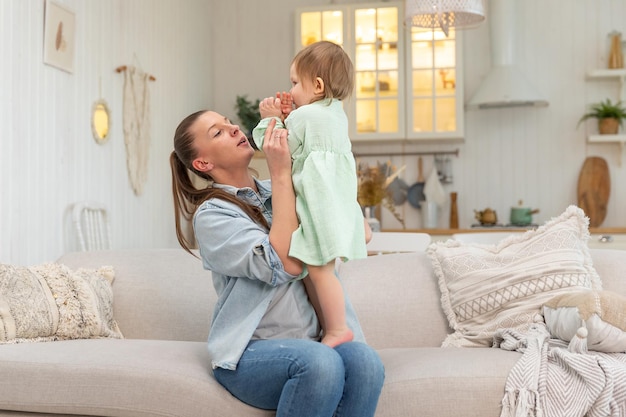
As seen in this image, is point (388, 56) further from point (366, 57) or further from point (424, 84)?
point (424, 84)

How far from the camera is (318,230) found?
1867mm

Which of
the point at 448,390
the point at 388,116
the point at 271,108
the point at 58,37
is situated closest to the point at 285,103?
the point at 271,108

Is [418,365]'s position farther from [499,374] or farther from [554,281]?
[554,281]

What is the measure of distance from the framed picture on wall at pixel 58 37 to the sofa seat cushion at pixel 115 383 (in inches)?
78.2

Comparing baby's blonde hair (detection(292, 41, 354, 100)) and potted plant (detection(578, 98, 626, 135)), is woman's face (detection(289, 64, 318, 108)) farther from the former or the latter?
potted plant (detection(578, 98, 626, 135))

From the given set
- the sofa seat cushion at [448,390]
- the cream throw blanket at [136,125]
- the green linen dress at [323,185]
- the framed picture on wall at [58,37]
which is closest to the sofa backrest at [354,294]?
the sofa seat cushion at [448,390]

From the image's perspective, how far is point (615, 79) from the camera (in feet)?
18.9

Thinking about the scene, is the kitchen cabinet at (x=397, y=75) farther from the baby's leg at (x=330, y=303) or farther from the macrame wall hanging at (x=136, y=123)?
the baby's leg at (x=330, y=303)

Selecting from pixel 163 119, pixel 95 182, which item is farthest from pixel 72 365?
pixel 163 119

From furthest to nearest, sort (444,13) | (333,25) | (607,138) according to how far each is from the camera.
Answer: (333,25), (607,138), (444,13)

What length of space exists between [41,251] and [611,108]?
159 inches

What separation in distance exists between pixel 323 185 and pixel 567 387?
0.85m

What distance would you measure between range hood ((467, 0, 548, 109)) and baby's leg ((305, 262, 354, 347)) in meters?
3.92

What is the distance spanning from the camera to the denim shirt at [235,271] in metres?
1.85
